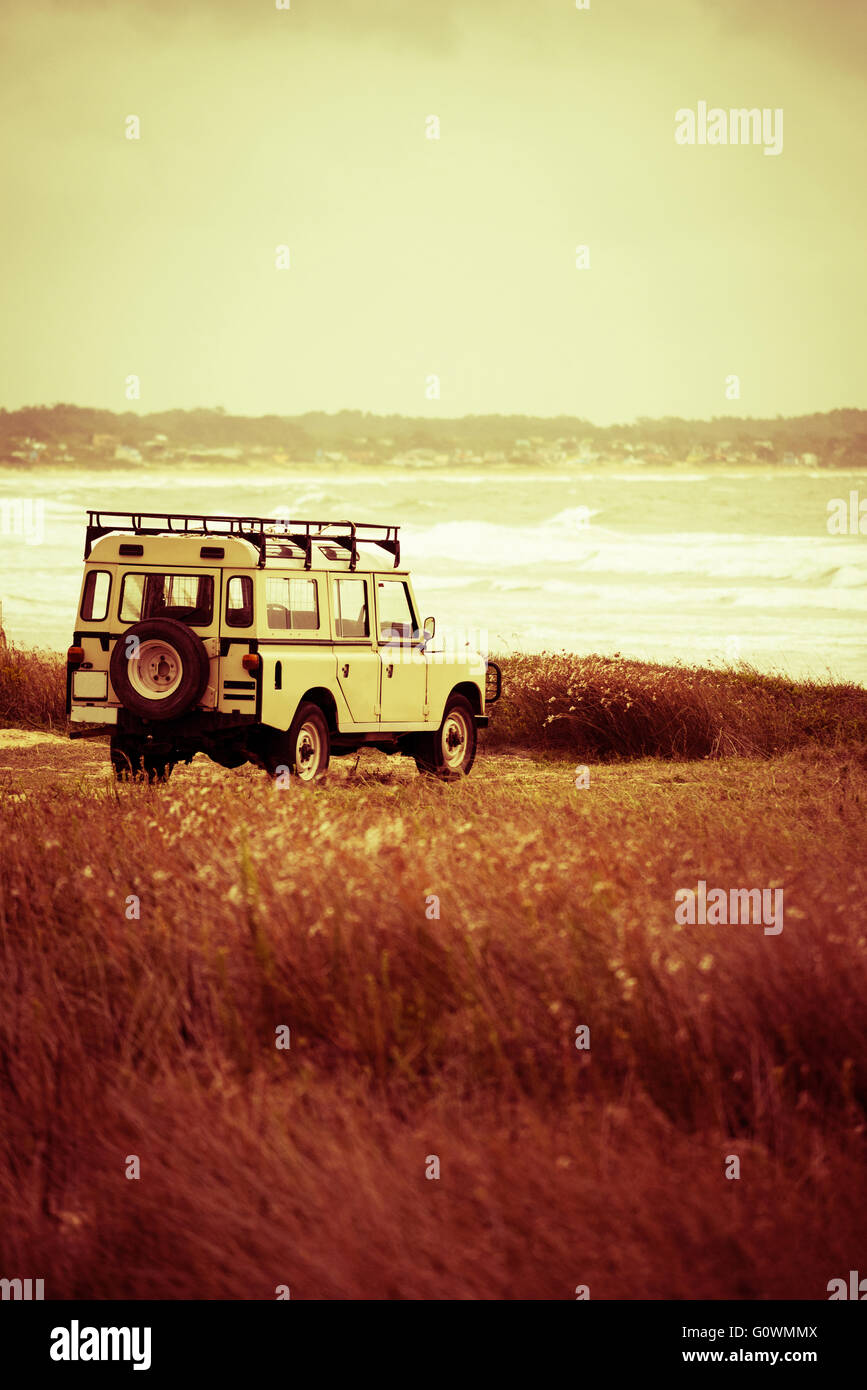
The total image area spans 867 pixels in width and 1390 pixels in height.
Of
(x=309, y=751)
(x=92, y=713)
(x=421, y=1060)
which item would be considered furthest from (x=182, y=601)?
(x=421, y=1060)

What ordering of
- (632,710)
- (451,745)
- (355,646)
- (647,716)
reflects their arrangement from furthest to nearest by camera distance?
(632,710)
(647,716)
(451,745)
(355,646)

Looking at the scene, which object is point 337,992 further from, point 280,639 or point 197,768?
point 197,768

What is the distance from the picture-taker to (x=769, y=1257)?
4.20m

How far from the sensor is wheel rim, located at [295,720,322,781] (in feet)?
45.6

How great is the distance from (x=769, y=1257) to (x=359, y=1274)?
111 centimetres

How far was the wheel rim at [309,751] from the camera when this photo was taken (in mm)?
13914

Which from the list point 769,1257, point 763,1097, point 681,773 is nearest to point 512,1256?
point 769,1257

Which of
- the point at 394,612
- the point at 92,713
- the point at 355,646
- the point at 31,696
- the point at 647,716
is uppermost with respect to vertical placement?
the point at 394,612

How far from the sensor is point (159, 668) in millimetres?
13273

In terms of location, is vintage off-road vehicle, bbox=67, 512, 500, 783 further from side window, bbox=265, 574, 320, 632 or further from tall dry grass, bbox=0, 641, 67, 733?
tall dry grass, bbox=0, 641, 67, 733

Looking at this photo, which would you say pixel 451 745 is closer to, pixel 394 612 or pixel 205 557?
pixel 394 612

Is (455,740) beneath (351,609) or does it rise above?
beneath

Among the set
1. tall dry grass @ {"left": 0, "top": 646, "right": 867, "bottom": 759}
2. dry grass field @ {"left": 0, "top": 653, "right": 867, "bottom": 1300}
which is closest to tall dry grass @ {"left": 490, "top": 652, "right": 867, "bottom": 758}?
tall dry grass @ {"left": 0, "top": 646, "right": 867, "bottom": 759}

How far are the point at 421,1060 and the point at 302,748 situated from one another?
28.0 ft
